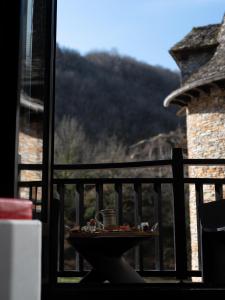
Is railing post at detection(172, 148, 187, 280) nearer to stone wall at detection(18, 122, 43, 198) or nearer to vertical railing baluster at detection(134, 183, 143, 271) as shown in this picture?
vertical railing baluster at detection(134, 183, 143, 271)

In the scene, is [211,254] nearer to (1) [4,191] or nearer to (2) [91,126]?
(1) [4,191]

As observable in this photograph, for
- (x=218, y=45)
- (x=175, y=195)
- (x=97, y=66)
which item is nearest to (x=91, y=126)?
(x=97, y=66)

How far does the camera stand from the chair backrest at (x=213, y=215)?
223 centimetres

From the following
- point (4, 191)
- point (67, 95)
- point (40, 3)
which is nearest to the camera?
point (4, 191)

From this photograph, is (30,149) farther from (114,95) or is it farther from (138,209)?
(114,95)

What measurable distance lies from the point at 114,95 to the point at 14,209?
3180 cm

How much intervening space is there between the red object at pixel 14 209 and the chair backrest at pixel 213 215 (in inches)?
56.4

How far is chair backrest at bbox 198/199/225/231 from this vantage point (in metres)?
2.23

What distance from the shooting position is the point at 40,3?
1.60 m

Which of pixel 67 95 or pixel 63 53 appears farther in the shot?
pixel 63 53

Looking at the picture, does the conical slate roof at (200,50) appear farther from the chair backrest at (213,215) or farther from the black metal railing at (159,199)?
the chair backrest at (213,215)

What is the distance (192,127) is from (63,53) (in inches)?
976

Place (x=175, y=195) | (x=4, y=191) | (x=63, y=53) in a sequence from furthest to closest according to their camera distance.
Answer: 1. (x=63, y=53)
2. (x=175, y=195)
3. (x=4, y=191)

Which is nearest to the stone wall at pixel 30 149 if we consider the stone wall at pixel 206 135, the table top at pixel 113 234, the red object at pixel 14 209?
the red object at pixel 14 209
